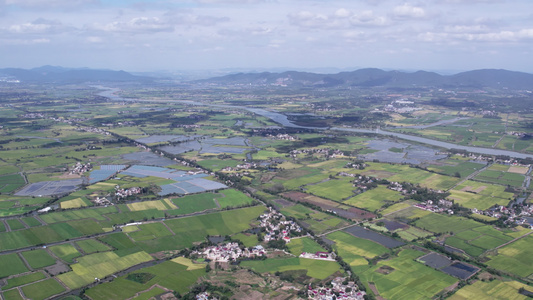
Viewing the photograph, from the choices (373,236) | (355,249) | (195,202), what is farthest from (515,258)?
(195,202)

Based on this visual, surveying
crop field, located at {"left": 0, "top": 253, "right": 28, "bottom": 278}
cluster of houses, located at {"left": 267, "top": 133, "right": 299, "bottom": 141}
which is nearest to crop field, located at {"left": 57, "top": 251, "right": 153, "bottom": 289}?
crop field, located at {"left": 0, "top": 253, "right": 28, "bottom": 278}

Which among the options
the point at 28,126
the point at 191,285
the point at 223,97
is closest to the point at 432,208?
the point at 191,285

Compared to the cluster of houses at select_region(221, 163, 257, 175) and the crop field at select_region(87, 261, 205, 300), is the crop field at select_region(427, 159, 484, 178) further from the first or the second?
the crop field at select_region(87, 261, 205, 300)

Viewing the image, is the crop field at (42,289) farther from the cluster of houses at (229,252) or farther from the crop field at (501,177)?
the crop field at (501,177)

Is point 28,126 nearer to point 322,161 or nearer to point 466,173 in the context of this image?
point 322,161

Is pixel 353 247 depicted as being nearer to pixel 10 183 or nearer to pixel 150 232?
pixel 150 232

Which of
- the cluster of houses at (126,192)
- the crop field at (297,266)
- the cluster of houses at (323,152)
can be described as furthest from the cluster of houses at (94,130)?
the crop field at (297,266)
